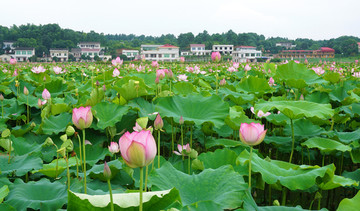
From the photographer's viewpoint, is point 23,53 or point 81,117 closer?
point 81,117

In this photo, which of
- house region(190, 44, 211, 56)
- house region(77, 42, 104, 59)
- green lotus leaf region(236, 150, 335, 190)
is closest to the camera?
green lotus leaf region(236, 150, 335, 190)

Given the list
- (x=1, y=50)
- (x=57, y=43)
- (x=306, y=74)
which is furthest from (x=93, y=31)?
(x=306, y=74)

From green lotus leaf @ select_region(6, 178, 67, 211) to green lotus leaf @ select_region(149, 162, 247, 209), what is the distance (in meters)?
0.31

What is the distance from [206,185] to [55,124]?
3.94ft

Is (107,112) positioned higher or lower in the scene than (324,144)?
higher

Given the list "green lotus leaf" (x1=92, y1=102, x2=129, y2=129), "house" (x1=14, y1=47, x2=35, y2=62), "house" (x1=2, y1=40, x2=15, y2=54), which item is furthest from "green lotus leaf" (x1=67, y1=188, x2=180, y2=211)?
"house" (x1=2, y1=40, x2=15, y2=54)

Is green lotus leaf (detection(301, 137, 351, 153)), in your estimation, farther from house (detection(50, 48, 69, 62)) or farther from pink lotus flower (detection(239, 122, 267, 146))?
house (detection(50, 48, 69, 62))

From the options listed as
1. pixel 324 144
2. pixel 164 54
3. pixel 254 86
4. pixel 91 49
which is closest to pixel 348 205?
pixel 324 144

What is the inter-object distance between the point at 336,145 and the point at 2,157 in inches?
64.2

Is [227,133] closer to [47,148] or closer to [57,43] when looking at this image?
[47,148]

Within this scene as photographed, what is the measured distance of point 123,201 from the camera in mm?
766

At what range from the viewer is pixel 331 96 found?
2.64m

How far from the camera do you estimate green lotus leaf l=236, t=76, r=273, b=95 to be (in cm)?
269

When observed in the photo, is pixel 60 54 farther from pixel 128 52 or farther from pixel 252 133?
pixel 252 133
